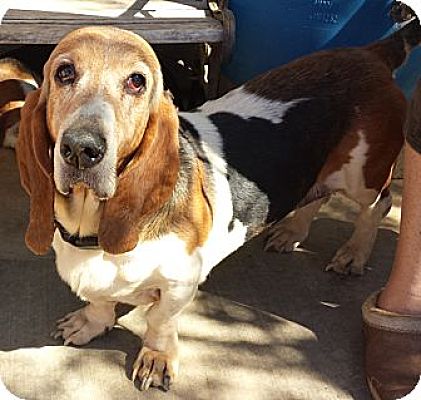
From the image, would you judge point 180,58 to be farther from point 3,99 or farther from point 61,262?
point 61,262

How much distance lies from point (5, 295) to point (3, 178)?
1.06 m

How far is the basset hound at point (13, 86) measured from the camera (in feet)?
13.2

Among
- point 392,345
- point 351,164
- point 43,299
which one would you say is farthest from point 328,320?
point 43,299

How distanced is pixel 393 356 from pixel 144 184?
1.27m

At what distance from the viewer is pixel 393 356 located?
326cm

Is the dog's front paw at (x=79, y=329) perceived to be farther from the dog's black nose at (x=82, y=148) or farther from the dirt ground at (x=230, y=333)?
the dog's black nose at (x=82, y=148)

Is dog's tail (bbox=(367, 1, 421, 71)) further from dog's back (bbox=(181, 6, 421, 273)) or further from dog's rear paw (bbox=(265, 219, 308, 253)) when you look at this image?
dog's rear paw (bbox=(265, 219, 308, 253))

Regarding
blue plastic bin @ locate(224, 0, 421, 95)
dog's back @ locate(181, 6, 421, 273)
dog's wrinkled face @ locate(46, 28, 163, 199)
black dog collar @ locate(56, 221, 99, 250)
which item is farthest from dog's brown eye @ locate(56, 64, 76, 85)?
blue plastic bin @ locate(224, 0, 421, 95)

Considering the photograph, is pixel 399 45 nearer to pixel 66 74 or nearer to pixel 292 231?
pixel 292 231

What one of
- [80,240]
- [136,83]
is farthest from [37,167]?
[136,83]

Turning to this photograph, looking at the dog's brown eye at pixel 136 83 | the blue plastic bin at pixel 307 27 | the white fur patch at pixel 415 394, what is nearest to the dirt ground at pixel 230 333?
the white fur patch at pixel 415 394

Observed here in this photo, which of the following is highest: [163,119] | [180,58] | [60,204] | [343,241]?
[163,119]

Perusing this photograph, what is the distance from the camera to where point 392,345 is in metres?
3.27

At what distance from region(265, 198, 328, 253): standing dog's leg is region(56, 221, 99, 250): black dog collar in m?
1.38
